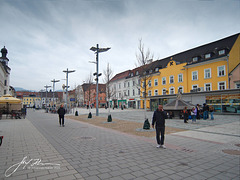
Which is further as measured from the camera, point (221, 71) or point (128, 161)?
point (221, 71)

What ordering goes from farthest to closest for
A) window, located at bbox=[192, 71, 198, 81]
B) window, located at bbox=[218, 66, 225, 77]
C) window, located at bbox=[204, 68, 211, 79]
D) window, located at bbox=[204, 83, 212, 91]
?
1. window, located at bbox=[192, 71, 198, 81]
2. window, located at bbox=[204, 68, 211, 79]
3. window, located at bbox=[204, 83, 212, 91]
4. window, located at bbox=[218, 66, 225, 77]

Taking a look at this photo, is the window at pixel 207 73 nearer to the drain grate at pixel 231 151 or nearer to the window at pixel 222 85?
the window at pixel 222 85

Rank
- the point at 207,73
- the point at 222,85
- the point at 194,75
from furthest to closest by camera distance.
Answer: the point at 194,75
the point at 207,73
the point at 222,85

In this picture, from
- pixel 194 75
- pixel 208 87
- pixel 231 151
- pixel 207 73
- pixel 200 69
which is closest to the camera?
pixel 231 151

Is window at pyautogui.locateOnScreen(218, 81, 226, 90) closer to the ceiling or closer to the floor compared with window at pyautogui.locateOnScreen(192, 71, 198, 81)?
closer to the floor

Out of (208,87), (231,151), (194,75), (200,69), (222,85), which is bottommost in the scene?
(231,151)

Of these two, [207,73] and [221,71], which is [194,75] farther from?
[221,71]

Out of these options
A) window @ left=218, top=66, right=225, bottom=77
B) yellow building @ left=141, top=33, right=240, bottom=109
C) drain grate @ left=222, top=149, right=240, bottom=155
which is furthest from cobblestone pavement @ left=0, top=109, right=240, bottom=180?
window @ left=218, top=66, right=225, bottom=77

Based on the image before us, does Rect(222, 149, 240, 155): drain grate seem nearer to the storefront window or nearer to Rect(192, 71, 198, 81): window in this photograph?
the storefront window

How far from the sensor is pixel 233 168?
14.9 feet

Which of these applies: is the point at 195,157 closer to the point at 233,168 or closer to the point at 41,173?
the point at 233,168

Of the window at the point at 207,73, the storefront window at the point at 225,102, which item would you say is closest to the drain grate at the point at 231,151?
the storefront window at the point at 225,102

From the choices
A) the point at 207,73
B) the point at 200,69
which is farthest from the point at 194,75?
the point at 207,73

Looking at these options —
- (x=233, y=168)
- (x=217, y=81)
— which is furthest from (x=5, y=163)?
(x=217, y=81)
